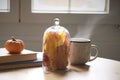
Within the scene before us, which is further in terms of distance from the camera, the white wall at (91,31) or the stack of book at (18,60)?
the white wall at (91,31)

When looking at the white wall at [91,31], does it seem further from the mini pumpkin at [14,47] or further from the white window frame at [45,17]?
the mini pumpkin at [14,47]

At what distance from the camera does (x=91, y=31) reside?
6.06 feet

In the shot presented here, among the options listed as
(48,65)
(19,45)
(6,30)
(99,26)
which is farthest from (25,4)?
(48,65)

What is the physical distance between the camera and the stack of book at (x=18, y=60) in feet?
3.40

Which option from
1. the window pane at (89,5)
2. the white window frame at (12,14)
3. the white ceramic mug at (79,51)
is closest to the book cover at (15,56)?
the white ceramic mug at (79,51)

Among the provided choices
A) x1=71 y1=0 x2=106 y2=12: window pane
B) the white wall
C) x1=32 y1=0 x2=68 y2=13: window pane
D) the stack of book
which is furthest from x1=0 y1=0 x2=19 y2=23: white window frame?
the stack of book

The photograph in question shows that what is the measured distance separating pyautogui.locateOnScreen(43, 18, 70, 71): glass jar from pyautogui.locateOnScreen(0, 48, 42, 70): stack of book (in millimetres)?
76

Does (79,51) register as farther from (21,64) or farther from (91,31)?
(91,31)

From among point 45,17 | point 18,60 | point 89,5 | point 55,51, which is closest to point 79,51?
point 55,51

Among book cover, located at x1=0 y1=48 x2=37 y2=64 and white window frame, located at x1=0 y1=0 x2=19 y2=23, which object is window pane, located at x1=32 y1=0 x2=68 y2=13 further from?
book cover, located at x1=0 y1=48 x2=37 y2=64

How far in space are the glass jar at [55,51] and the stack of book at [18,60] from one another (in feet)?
0.25

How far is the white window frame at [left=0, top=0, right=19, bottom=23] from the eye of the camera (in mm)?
1752

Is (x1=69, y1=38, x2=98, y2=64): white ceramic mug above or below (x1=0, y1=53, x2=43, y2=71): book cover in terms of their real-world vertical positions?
above

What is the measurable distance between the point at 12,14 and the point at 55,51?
2.67 ft
